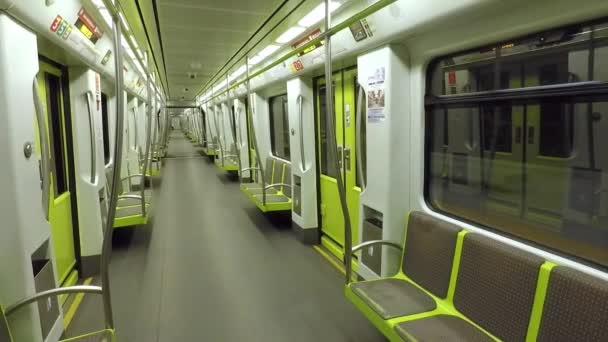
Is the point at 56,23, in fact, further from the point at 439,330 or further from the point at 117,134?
the point at 439,330

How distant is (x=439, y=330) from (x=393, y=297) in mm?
411

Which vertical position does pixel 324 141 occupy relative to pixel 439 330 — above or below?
above

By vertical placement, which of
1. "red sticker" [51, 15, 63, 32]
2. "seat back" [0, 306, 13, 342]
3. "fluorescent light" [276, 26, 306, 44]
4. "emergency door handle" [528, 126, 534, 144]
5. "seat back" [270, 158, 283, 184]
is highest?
"fluorescent light" [276, 26, 306, 44]

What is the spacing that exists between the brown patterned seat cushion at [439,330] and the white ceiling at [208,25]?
2.73 metres

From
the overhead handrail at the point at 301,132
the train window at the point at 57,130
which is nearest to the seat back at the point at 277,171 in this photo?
the overhead handrail at the point at 301,132

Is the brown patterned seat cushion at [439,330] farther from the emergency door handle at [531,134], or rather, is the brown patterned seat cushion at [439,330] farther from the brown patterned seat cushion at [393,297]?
the emergency door handle at [531,134]

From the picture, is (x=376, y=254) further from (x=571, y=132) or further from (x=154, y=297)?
(x=154, y=297)

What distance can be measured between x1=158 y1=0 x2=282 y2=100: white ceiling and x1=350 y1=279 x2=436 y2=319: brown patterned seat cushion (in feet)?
8.07

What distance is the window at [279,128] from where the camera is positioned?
6371mm

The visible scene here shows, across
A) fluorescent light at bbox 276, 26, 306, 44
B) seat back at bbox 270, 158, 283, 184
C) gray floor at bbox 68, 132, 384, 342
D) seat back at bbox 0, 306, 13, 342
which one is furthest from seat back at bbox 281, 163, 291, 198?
seat back at bbox 0, 306, 13, 342

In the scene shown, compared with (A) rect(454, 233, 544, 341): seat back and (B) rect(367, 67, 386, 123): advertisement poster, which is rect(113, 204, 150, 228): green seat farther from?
(A) rect(454, 233, 544, 341): seat back

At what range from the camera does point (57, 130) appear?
3.43 meters

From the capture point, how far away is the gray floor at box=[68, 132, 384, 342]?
2693 mm

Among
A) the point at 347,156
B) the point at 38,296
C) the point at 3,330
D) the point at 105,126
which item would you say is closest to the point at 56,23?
the point at 38,296
